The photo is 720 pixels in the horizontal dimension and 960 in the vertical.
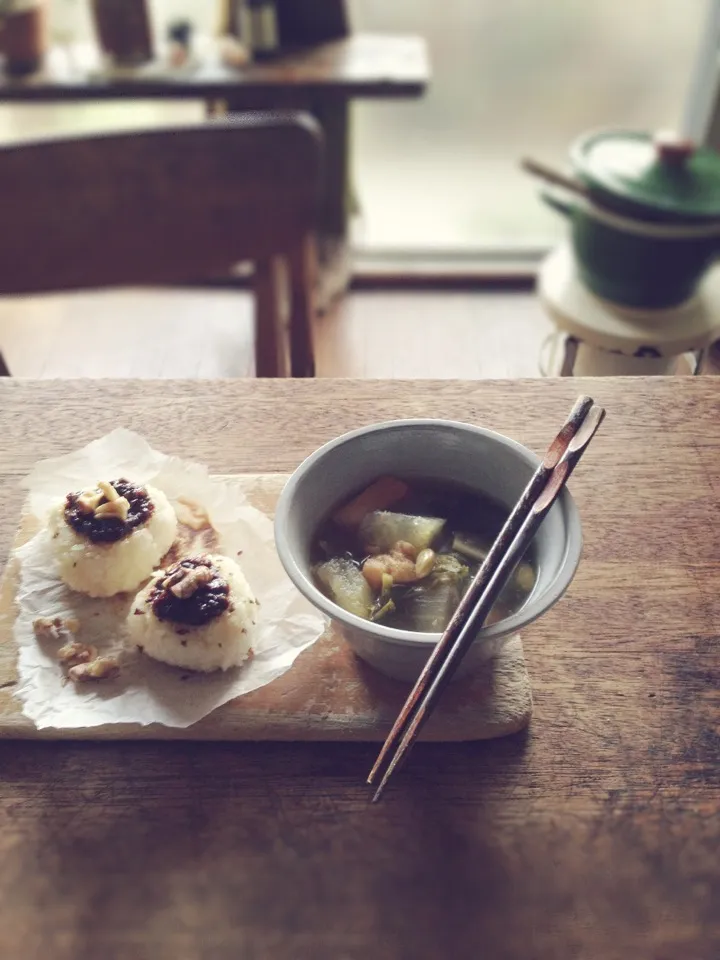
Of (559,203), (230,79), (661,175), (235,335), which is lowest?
(235,335)

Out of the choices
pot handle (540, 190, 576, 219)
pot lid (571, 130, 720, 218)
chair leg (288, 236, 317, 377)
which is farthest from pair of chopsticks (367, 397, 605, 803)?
pot handle (540, 190, 576, 219)

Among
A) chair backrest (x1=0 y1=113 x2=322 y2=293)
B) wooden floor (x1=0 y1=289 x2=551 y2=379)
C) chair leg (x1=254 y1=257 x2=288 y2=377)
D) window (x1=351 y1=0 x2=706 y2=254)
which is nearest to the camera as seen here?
chair backrest (x1=0 y1=113 x2=322 y2=293)

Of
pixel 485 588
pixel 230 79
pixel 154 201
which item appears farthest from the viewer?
pixel 230 79

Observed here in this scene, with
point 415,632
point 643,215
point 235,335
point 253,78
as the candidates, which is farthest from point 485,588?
point 235,335

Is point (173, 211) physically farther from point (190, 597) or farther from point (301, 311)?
point (190, 597)

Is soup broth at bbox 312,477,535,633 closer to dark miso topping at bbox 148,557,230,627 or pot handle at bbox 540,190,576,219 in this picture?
dark miso topping at bbox 148,557,230,627

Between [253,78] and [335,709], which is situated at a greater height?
[253,78]

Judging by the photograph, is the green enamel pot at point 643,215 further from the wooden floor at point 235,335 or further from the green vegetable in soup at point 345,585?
the green vegetable in soup at point 345,585

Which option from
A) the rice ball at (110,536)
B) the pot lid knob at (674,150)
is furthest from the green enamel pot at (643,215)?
the rice ball at (110,536)
